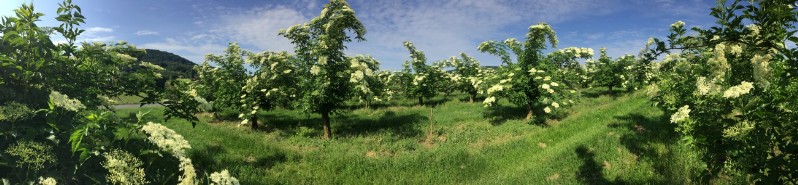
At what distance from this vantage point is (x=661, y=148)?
9852mm

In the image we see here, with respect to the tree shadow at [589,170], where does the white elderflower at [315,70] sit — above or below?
above

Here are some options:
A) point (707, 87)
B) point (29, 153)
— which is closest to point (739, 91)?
point (707, 87)

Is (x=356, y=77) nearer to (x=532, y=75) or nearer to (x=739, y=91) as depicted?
(x=532, y=75)

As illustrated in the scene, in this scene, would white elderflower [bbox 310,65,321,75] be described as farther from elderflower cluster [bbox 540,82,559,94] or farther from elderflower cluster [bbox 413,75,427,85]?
elderflower cluster [bbox 413,75,427,85]

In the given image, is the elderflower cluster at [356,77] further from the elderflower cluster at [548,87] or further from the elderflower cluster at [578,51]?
the elderflower cluster at [578,51]

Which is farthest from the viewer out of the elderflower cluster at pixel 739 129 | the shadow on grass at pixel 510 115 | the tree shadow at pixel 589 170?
the shadow on grass at pixel 510 115

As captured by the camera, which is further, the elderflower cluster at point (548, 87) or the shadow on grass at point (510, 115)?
the shadow on grass at point (510, 115)

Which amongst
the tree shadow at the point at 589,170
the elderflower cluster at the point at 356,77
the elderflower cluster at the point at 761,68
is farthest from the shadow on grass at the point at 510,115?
the elderflower cluster at the point at 761,68

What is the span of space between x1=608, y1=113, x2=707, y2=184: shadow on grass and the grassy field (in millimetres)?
20

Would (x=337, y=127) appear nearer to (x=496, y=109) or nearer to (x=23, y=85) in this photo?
(x=496, y=109)

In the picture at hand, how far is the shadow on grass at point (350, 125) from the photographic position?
54.2ft

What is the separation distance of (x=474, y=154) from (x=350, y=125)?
7568 mm

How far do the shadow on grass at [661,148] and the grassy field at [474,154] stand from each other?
0.02 meters

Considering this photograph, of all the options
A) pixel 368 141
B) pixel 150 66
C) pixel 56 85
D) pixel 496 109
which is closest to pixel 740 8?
pixel 56 85
